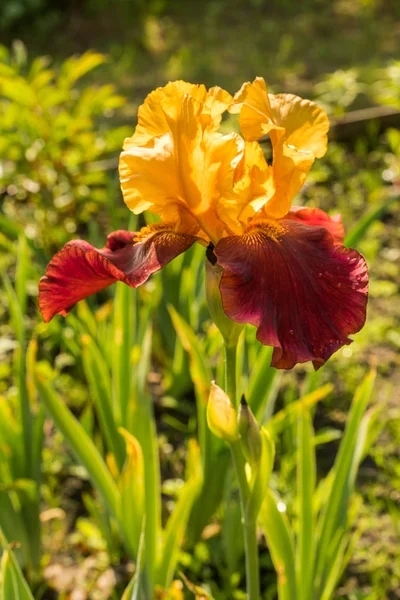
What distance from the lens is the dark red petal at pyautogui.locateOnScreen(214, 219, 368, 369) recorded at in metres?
1.08

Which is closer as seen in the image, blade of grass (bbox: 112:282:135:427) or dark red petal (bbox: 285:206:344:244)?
dark red petal (bbox: 285:206:344:244)

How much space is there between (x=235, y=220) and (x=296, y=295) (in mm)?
185

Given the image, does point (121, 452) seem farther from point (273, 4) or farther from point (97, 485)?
point (273, 4)

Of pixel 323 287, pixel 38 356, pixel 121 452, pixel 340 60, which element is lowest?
pixel 340 60

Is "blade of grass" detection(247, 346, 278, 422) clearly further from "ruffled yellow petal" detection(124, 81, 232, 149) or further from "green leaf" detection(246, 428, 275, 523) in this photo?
"ruffled yellow petal" detection(124, 81, 232, 149)

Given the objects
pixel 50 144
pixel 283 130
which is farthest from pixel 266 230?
pixel 50 144

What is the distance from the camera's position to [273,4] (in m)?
6.36

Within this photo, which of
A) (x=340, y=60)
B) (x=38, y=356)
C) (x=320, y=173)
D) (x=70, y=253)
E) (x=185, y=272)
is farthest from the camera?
(x=340, y=60)

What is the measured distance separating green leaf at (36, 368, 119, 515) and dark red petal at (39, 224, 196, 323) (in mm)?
604

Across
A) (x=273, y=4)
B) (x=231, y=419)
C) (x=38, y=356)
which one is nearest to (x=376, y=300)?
(x=38, y=356)

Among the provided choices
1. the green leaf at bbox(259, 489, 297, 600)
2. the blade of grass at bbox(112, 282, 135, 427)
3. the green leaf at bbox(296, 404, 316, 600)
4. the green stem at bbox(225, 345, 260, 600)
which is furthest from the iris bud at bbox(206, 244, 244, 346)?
the blade of grass at bbox(112, 282, 135, 427)

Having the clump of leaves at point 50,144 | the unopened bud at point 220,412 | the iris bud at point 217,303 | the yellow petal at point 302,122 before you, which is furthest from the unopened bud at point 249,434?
the clump of leaves at point 50,144

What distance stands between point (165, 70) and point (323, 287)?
468cm

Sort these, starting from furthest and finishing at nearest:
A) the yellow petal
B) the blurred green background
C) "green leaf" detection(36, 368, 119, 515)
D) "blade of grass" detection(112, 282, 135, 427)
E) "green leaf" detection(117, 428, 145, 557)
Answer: the blurred green background
"blade of grass" detection(112, 282, 135, 427)
"green leaf" detection(36, 368, 119, 515)
"green leaf" detection(117, 428, 145, 557)
the yellow petal
